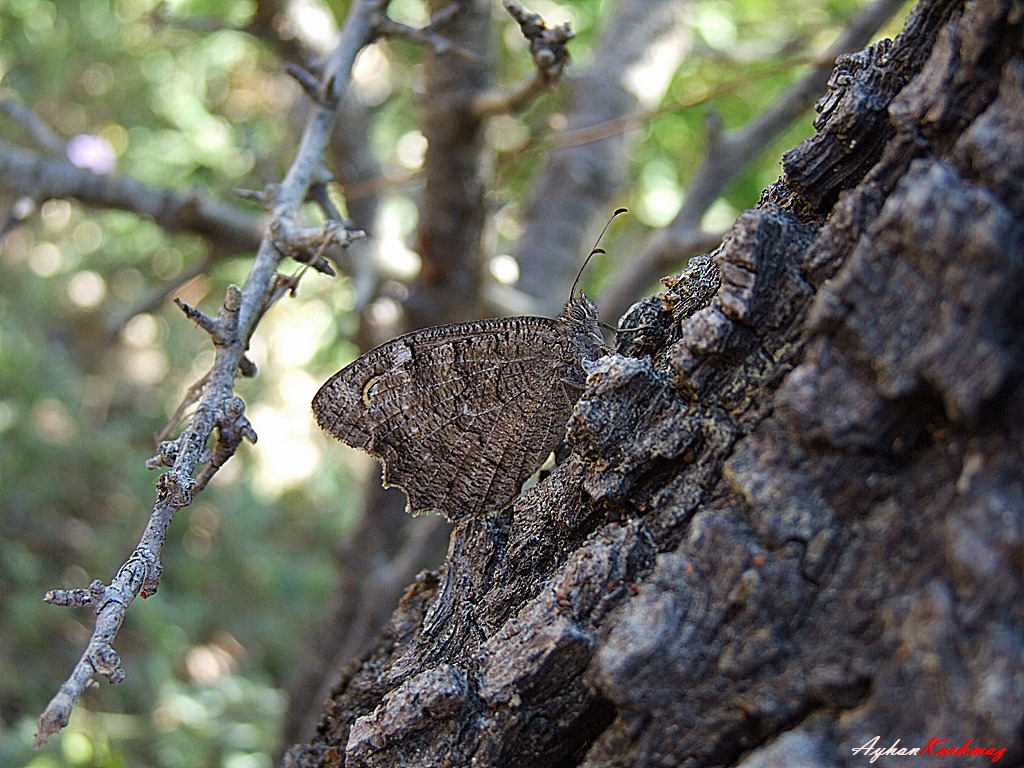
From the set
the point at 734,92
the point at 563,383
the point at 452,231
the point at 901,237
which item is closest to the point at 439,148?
the point at 452,231

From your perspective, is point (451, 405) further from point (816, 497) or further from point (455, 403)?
point (816, 497)

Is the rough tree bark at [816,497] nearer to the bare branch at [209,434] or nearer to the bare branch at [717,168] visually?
the bare branch at [209,434]

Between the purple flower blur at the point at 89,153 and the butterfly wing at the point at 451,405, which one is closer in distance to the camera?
the butterfly wing at the point at 451,405

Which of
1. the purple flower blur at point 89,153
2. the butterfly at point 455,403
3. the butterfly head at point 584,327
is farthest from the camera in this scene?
the purple flower blur at point 89,153

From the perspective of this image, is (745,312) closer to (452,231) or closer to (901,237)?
(901,237)

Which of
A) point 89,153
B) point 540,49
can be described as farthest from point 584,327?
point 89,153

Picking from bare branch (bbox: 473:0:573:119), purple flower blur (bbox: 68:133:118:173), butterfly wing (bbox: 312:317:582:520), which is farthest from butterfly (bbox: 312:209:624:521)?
purple flower blur (bbox: 68:133:118:173)

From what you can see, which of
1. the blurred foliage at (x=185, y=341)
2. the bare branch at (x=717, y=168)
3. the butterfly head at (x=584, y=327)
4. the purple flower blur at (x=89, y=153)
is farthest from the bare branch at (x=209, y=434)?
the purple flower blur at (x=89, y=153)
